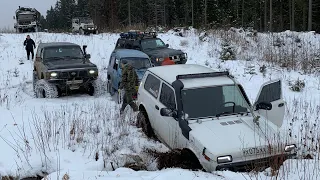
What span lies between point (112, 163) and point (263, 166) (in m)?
2.52

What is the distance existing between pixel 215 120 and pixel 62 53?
29.2 ft

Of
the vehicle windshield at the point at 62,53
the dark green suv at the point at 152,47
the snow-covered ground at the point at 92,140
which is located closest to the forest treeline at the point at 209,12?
the dark green suv at the point at 152,47

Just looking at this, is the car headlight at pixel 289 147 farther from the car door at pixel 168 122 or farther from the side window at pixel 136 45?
the side window at pixel 136 45

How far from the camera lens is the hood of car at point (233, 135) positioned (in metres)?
5.55

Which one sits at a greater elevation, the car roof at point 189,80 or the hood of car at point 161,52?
the hood of car at point 161,52

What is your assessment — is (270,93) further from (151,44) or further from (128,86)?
(151,44)

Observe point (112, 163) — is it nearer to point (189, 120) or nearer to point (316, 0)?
point (189, 120)

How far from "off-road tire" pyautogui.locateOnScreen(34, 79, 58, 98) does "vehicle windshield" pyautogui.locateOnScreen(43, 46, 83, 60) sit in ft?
4.36

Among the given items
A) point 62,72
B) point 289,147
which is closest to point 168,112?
point 289,147

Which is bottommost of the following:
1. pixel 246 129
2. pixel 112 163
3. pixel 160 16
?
pixel 112 163

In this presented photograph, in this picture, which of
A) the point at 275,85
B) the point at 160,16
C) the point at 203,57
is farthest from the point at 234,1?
the point at 275,85

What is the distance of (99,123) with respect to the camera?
8250 millimetres

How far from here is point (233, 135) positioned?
19.3ft

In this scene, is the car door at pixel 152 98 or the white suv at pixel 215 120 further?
the car door at pixel 152 98
